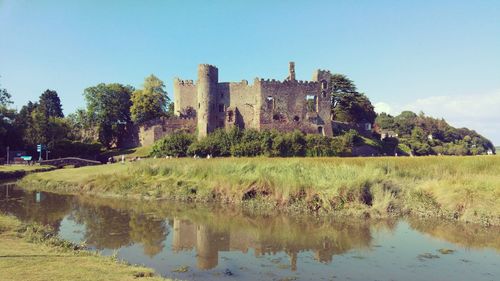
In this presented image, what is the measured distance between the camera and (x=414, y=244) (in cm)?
1278

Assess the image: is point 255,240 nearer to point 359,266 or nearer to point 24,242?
point 359,266

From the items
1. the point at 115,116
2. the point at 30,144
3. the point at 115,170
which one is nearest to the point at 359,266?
the point at 115,170

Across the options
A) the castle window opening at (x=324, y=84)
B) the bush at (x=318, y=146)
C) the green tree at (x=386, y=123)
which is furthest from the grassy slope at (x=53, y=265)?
the green tree at (x=386, y=123)

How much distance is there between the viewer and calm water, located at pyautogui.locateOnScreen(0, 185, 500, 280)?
10141 mm

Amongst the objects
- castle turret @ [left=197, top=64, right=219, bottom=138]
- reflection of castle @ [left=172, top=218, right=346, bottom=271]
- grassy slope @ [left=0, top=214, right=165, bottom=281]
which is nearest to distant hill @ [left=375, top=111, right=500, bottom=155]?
castle turret @ [left=197, top=64, right=219, bottom=138]

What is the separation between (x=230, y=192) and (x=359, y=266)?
10148mm

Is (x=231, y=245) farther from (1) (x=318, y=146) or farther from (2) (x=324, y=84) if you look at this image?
(2) (x=324, y=84)

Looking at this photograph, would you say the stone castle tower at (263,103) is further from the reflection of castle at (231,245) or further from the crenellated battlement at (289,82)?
the reflection of castle at (231,245)

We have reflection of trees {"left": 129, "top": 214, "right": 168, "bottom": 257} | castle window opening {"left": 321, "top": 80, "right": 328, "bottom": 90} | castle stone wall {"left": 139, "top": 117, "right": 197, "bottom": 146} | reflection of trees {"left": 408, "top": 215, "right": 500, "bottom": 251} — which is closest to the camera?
reflection of trees {"left": 129, "top": 214, "right": 168, "bottom": 257}

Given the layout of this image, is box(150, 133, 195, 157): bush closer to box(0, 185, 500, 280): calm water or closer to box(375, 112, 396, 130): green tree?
box(0, 185, 500, 280): calm water

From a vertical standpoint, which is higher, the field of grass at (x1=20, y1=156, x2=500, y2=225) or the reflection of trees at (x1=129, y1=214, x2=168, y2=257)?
the field of grass at (x1=20, y1=156, x2=500, y2=225)

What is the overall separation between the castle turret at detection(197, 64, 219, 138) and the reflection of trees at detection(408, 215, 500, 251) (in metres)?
40.0

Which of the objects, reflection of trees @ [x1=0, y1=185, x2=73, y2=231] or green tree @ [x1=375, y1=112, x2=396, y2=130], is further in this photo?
green tree @ [x1=375, y1=112, x2=396, y2=130]

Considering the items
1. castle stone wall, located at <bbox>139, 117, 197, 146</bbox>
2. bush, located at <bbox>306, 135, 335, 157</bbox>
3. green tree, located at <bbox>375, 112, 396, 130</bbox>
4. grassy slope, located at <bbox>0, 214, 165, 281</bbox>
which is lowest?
grassy slope, located at <bbox>0, 214, 165, 281</bbox>
